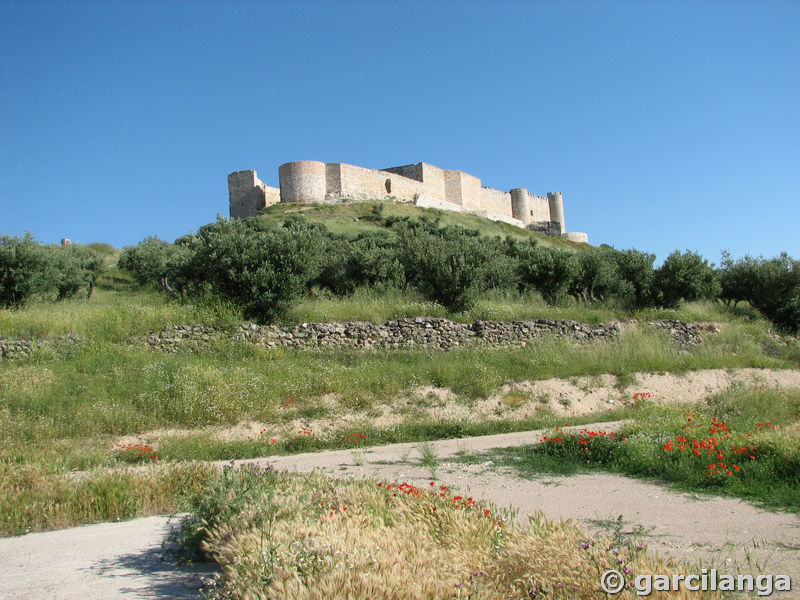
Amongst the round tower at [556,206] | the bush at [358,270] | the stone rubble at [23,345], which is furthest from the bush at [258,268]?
the round tower at [556,206]

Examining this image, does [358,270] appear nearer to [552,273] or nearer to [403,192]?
[552,273]

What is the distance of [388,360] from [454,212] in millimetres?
47715

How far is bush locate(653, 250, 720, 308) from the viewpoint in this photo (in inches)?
947

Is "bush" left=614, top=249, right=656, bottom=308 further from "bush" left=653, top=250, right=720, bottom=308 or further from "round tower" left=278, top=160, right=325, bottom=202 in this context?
"round tower" left=278, top=160, right=325, bottom=202

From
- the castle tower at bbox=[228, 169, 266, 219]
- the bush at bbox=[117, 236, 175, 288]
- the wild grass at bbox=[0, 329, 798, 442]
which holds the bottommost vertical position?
the wild grass at bbox=[0, 329, 798, 442]

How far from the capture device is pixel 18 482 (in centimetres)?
630

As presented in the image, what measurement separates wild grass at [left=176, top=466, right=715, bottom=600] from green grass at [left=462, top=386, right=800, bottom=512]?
2.84 metres

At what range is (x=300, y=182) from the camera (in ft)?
172

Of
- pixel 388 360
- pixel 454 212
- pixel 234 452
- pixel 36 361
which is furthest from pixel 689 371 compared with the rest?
pixel 454 212

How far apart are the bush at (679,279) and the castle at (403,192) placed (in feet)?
114

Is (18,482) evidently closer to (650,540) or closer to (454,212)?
(650,540)

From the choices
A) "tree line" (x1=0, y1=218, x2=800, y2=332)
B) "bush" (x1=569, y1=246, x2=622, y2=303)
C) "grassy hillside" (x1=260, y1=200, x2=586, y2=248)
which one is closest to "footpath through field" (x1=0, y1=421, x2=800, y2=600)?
"tree line" (x1=0, y1=218, x2=800, y2=332)

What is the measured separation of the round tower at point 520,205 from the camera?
77438mm

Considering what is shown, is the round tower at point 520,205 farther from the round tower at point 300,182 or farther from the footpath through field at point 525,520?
the footpath through field at point 525,520
